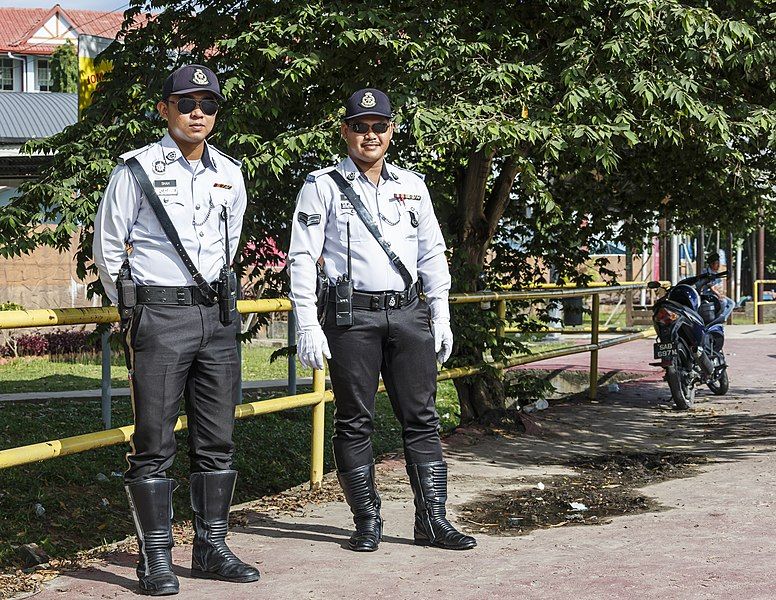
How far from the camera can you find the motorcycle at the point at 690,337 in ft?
34.2

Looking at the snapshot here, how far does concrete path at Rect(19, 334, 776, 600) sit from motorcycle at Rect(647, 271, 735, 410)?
2422 mm

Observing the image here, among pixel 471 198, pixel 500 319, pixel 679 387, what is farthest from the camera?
pixel 679 387

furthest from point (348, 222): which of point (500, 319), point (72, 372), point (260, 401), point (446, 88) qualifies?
point (72, 372)

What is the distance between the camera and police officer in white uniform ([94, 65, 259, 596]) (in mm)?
4441

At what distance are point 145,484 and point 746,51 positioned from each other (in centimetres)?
457

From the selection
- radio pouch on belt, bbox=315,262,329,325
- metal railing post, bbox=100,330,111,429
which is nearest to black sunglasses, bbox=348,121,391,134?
radio pouch on belt, bbox=315,262,329,325

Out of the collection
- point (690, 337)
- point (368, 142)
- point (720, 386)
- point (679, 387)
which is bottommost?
point (720, 386)

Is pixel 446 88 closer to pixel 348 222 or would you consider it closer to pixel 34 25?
pixel 348 222

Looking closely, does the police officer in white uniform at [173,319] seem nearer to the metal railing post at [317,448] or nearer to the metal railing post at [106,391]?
the metal railing post at [317,448]

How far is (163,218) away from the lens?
4.43m

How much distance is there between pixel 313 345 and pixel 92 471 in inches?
181

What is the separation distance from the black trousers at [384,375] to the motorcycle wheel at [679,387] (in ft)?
17.9

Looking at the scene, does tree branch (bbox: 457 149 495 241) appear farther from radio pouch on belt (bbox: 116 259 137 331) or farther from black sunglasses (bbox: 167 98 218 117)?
radio pouch on belt (bbox: 116 259 137 331)

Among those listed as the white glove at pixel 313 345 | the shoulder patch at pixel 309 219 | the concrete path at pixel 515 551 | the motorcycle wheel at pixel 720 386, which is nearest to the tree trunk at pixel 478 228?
the concrete path at pixel 515 551
